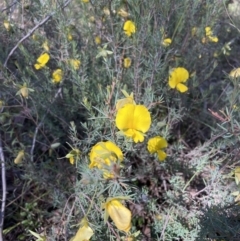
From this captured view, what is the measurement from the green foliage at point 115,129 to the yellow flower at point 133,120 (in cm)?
17

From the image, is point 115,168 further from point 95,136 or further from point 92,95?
point 92,95

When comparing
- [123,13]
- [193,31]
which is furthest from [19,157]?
[193,31]

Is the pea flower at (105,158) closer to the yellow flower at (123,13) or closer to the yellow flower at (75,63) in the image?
the yellow flower at (75,63)

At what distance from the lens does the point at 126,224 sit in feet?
3.33

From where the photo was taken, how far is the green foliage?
1.49m

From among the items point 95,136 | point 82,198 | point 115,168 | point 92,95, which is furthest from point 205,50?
point 115,168

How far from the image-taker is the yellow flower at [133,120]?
1128 mm

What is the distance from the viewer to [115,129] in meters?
1.30

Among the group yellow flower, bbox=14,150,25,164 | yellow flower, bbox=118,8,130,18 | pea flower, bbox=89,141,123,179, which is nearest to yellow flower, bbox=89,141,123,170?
pea flower, bbox=89,141,123,179

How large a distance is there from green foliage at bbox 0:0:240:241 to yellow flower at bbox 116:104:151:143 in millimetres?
171

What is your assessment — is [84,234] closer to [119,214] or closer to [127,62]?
[119,214]

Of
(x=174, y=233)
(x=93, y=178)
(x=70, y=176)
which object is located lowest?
(x=174, y=233)

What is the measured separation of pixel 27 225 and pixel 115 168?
999 millimetres

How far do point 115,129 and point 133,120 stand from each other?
165 mm
